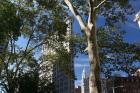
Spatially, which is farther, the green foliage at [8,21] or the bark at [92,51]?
the green foliage at [8,21]

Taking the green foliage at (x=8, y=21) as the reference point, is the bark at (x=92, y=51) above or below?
below

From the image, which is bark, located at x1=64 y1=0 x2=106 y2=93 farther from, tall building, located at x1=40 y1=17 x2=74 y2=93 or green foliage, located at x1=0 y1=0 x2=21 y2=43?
tall building, located at x1=40 y1=17 x2=74 y2=93

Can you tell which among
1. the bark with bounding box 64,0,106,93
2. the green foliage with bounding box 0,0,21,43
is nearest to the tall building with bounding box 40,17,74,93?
the green foliage with bounding box 0,0,21,43

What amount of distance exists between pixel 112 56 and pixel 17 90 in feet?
34.5

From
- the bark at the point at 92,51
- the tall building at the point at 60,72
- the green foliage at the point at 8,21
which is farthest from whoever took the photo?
the tall building at the point at 60,72

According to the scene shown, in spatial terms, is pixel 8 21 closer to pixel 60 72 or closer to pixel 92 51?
pixel 92 51

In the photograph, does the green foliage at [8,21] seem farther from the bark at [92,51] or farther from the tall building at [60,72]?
the bark at [92,51]

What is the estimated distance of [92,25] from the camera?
1773cm

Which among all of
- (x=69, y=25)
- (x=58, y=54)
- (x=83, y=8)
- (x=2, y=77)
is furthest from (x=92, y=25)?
(x=2, y=77)

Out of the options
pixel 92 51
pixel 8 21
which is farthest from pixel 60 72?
pixel 92 51

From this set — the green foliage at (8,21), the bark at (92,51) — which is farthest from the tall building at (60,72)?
the bark at (92,51)

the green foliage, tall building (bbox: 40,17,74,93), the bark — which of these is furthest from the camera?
tall building (bbox: 40,17,74,93)

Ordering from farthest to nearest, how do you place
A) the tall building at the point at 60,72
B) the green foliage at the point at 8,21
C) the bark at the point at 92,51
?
the tall building at the point at 60,72
the green foliage at the point at 8,21
the bark at the point at 92,51

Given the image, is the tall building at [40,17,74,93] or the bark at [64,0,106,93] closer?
the bark at [64,0,106,93]
